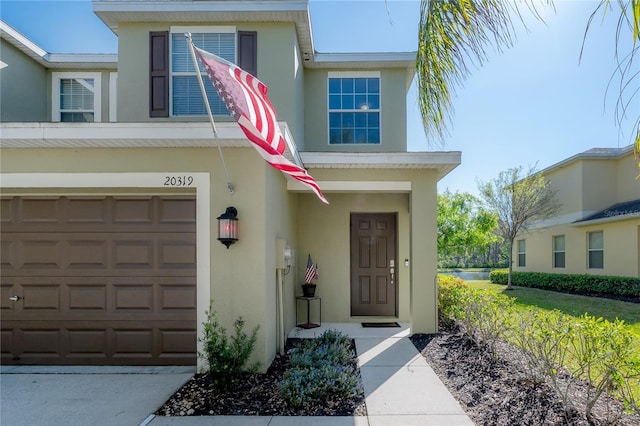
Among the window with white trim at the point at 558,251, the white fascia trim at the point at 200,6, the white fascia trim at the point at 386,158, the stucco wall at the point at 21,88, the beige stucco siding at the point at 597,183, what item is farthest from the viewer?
the window with white trim at the point at 558,251

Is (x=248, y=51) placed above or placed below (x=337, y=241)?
above

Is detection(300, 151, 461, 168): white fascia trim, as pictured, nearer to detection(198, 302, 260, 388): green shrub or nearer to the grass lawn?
detection(198, 302, 260, 388): green shrub

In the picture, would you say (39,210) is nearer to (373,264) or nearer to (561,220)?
(373,264)

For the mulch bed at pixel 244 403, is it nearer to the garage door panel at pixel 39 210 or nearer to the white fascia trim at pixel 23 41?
the garage door panel at pixel 39 210

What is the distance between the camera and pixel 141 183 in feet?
16.5

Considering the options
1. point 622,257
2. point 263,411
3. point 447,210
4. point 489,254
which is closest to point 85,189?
point 263,411

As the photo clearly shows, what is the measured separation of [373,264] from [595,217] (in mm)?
11381

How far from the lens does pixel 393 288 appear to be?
8.34 meters

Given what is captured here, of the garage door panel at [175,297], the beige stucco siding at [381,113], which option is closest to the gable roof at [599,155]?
the beige stucco siding at [381,113]

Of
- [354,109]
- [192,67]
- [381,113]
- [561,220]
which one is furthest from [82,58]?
[561,220]

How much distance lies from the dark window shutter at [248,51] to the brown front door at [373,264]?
3784 millimetres

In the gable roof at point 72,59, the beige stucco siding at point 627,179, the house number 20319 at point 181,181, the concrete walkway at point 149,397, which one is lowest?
the concrete walkway at point 149,397

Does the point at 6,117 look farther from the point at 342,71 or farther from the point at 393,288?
the point at 393,288

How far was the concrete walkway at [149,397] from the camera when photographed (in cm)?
380
